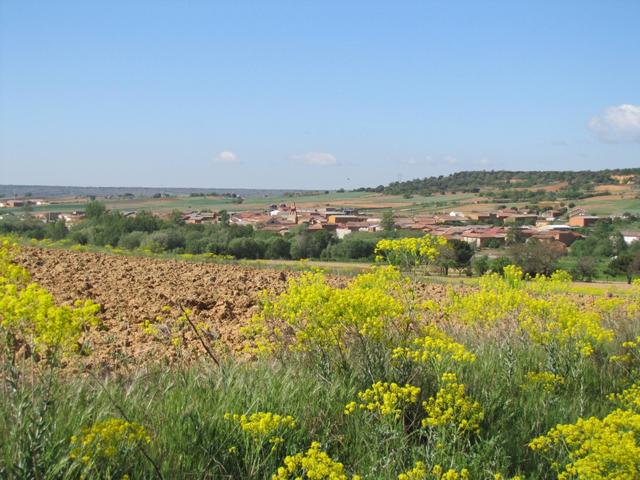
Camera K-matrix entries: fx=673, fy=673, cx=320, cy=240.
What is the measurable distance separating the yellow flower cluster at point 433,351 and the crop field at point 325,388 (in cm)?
3

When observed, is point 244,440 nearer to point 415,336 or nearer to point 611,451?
point 611,451

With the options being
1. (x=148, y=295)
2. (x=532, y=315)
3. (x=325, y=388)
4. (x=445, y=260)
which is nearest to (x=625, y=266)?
(x=445, y=260)

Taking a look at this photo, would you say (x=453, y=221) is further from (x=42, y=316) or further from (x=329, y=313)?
(x=42, y=316)

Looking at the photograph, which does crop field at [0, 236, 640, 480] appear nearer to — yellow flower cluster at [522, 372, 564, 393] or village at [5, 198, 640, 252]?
yellow flower cluster at [522, 372, 564, 393]

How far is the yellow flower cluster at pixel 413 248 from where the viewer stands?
6637 millimetres

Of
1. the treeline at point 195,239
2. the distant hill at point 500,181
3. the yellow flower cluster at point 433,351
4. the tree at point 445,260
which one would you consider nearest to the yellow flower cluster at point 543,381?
the yellow flower cluster at point 433,351

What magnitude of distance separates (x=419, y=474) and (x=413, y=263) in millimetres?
4013

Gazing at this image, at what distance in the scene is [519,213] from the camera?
265 feet

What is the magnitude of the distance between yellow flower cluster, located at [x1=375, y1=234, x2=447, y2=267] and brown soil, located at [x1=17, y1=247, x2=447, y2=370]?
1893 millimetres

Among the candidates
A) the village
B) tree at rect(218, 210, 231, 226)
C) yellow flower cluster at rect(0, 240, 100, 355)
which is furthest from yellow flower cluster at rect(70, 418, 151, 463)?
the village

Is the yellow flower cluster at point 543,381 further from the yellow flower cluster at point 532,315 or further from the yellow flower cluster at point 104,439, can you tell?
the yellow flower cluster at point 104,439

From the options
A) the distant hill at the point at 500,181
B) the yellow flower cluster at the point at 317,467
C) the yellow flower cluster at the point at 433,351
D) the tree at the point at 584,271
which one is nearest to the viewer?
the yellow flower cluster at the point at 317,467

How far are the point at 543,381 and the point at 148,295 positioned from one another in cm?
599

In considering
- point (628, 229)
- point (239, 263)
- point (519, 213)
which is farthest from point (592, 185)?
point (239, 263)
